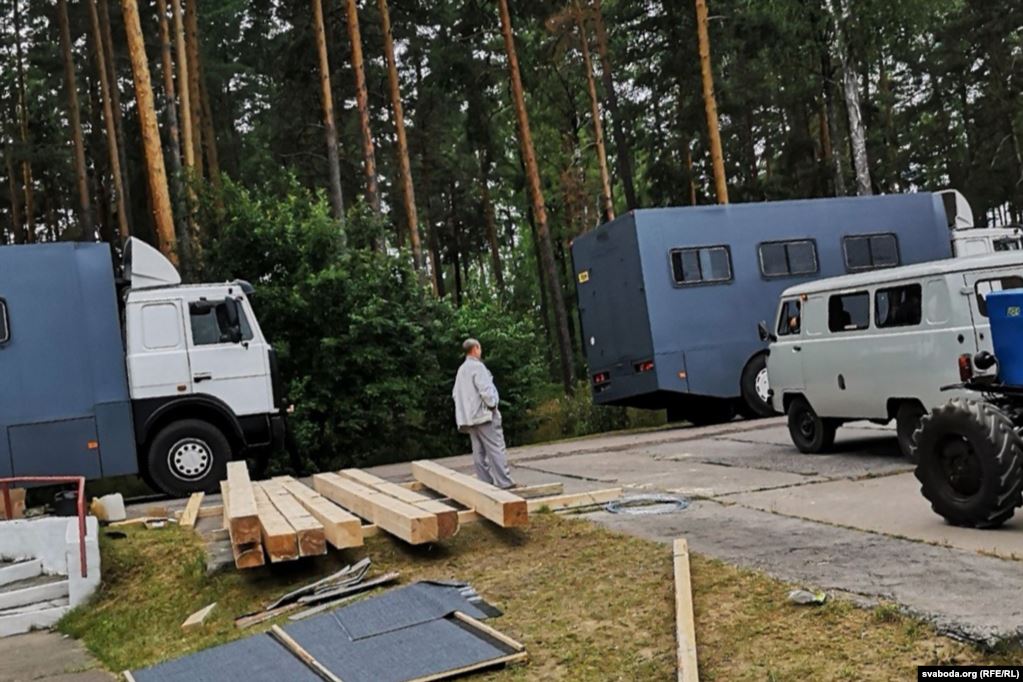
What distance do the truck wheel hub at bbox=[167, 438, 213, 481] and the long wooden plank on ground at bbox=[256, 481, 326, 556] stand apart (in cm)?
474

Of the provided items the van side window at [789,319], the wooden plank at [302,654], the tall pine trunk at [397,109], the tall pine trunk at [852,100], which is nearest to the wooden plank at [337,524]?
the wooden plank at [302,654]

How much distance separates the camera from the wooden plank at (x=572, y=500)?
963 centimetres

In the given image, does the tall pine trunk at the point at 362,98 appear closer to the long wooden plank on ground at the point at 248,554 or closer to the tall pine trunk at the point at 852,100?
the tall pine trunk at the point at 852,100

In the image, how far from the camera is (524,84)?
2836 centimetres

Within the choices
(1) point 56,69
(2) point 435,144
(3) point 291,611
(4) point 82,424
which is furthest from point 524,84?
(3) point 291,611

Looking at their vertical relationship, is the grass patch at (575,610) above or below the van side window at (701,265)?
below

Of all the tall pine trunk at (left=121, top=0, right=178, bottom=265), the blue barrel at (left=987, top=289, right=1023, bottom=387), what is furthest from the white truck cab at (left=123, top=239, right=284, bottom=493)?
the blue barrel at (left=987, top=289, right=1023, bottom=387)

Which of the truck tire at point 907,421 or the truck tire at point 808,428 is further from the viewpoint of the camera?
the truck tire at point 808,428

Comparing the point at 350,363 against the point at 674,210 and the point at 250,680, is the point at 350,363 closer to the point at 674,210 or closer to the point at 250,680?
the point at 674,210

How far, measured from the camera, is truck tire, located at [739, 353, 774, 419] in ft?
59.2

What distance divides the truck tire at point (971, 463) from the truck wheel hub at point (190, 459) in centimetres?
950

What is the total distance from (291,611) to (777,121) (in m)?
35.9

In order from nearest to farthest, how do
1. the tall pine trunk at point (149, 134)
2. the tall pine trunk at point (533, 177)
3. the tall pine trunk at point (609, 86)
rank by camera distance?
the tall pine trunk at point (149, 134) → the tall pine trunk at point (533, 177) → the tall pine trunk at point (609, 86)

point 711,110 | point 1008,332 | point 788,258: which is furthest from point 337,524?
point 711,110
